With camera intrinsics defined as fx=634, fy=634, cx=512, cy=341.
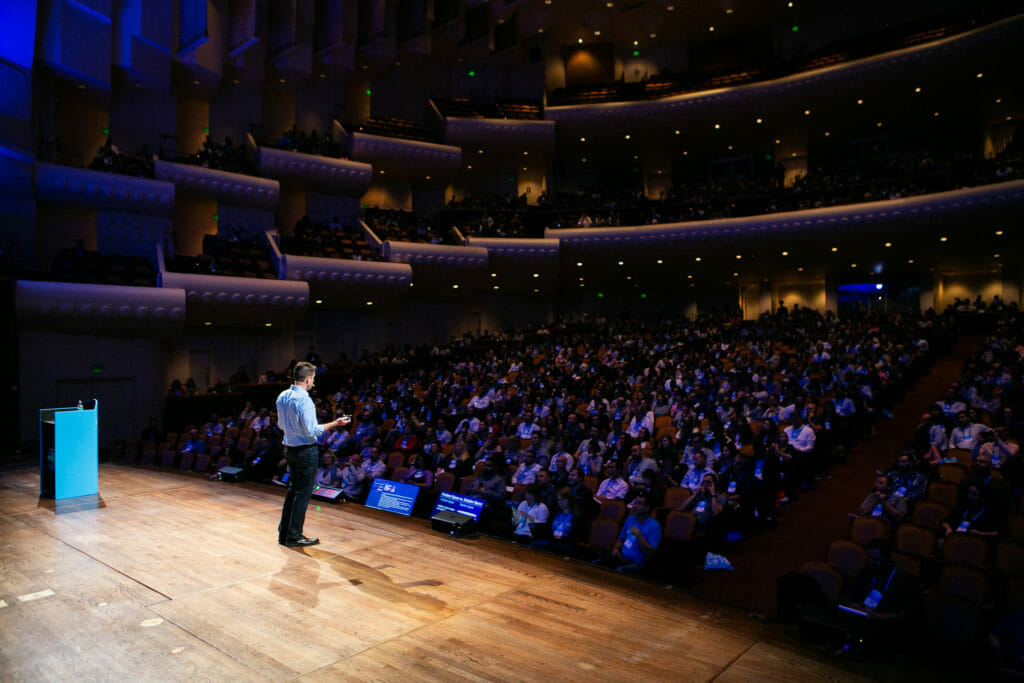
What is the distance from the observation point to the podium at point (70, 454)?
17.4 feet

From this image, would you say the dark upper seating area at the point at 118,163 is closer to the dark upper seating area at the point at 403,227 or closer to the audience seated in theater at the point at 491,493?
the dark upper seating area at the point at 403,227

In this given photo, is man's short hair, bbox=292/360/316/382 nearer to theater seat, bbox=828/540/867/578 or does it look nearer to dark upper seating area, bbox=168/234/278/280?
theater seat, bbox=828/540/867/578

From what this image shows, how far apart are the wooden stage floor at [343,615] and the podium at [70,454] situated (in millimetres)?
703

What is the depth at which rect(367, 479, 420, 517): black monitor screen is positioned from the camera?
5633mm

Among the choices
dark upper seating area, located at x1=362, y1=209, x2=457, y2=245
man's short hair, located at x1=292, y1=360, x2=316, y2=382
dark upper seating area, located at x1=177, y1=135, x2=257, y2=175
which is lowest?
man's short hair, located at x1=292, y1=360, x2=316, y2=382

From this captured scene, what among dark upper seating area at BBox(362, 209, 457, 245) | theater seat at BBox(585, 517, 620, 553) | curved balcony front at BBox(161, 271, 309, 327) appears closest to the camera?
theater seat at BBox(585, 517, 620, 553)

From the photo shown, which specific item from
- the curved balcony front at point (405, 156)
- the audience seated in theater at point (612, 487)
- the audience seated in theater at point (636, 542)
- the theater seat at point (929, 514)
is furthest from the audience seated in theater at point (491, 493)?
the curved balcony front at point (405, 156)

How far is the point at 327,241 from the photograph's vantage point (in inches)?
634

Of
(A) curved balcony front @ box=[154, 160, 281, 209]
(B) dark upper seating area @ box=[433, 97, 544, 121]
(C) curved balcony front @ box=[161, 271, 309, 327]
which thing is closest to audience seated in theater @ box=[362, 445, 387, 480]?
(C) curved balcony front @ box=[161, 271, 309, 327]

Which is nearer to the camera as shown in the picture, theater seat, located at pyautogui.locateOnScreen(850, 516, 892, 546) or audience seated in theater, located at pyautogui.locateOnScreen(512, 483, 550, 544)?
theater seat, located at pyautogui.locateOnScreen(850, 516, 892, 546)

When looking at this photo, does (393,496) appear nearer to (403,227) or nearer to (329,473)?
(329,473)

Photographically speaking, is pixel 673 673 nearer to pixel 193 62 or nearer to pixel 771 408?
pixel 771 408

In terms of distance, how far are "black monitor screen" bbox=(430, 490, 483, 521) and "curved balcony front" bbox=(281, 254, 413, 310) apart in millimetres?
10607

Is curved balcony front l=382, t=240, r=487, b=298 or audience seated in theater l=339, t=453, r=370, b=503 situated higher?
curved balcony front l=382, t=240, r=487, b=298
